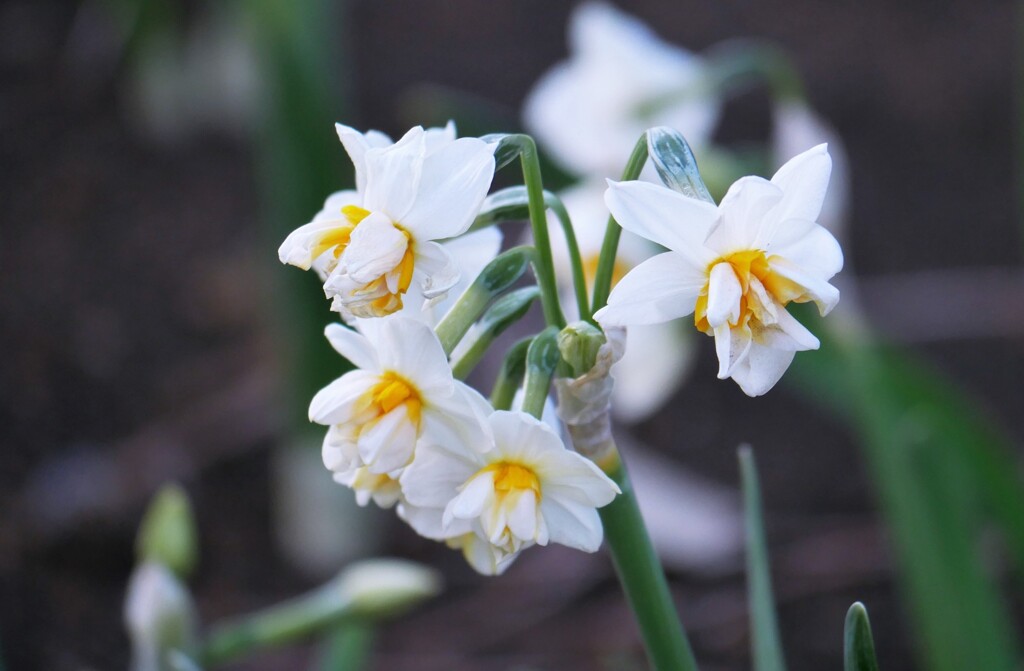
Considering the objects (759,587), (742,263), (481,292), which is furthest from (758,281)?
(759,587)

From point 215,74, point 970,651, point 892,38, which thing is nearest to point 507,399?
point 970,651

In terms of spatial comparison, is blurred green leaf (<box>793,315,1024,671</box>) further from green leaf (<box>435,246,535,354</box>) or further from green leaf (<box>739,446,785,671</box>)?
green leaf (<box>435,246,535,354</box>)

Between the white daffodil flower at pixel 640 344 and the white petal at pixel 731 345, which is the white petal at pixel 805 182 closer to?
the white petal at pixel 731 345

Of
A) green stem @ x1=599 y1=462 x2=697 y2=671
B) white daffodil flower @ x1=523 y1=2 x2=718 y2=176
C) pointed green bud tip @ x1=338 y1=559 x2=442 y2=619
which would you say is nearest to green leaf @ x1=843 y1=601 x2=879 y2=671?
green stem @ x1=599 y1=462 x2=697 y2=671

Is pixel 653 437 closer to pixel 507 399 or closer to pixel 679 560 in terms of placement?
pixel 679 560

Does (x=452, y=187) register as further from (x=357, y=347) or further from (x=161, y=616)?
(x=161, y=616)

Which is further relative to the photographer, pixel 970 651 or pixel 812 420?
pixel 812 420
